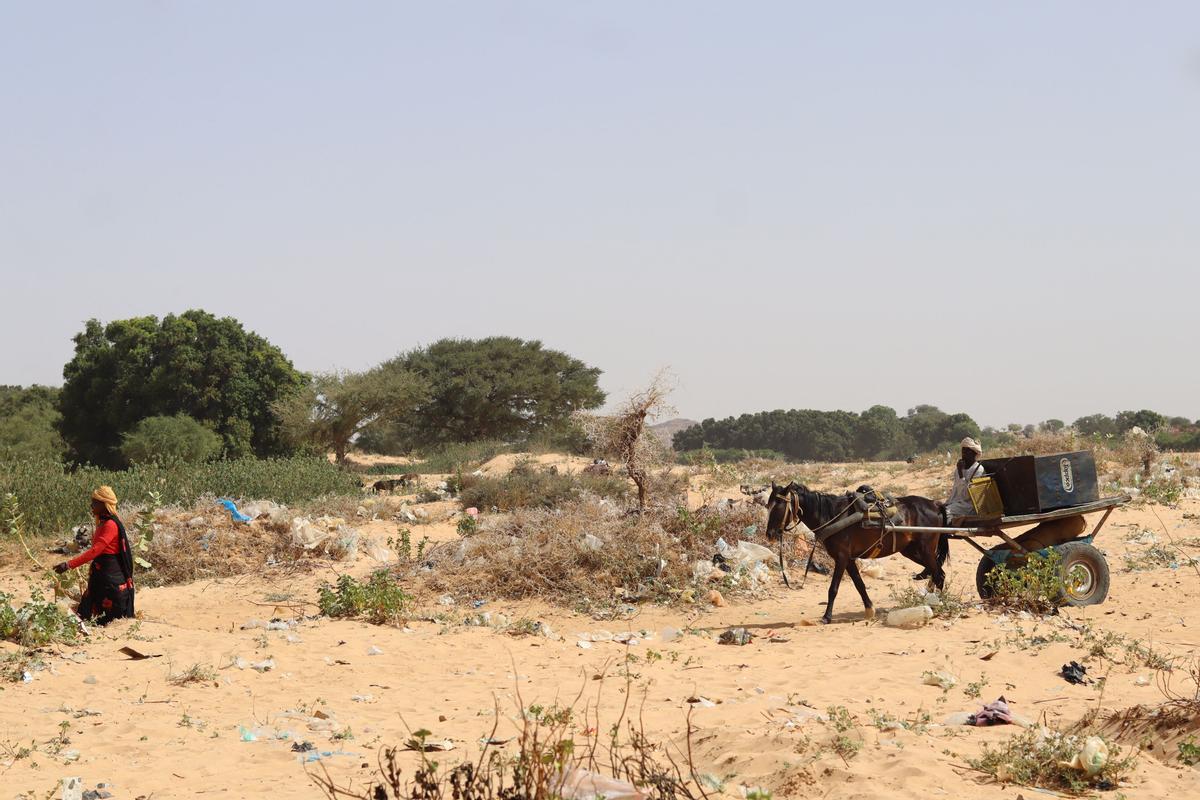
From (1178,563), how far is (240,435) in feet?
101

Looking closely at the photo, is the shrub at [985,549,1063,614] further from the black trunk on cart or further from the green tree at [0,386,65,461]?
the green tree at [0,386,65,461]

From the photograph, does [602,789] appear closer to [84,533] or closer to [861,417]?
[84,533]

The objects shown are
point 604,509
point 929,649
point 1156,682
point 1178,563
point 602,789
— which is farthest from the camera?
point 604,509

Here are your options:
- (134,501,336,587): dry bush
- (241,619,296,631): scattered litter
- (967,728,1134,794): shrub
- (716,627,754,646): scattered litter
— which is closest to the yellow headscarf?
(241,619,296,631): scattered litter

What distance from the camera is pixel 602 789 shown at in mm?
4465

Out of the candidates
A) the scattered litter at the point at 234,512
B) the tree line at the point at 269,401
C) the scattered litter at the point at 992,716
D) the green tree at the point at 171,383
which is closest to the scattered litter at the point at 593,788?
the scattered litter at the point at 992,716

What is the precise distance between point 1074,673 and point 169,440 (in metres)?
30.1

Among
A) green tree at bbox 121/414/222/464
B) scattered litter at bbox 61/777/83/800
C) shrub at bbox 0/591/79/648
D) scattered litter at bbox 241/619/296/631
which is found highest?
green tree at bbox 121/414/222/464

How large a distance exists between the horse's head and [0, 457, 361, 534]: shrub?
10.7 m

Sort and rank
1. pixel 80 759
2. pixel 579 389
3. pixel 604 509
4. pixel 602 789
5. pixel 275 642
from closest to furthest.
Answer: pixel 602 789, pixel 80 759, pixel 275 642, pixel 604 509, pixel 579 389

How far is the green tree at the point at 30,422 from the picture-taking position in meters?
36.6

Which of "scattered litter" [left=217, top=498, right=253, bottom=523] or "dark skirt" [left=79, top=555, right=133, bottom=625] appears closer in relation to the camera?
"dark skirt" [left=79, top=555, right=133, bottom=625]

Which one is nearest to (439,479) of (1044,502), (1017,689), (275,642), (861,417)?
(275,642)

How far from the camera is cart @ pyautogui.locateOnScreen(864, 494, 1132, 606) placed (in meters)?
10.1
